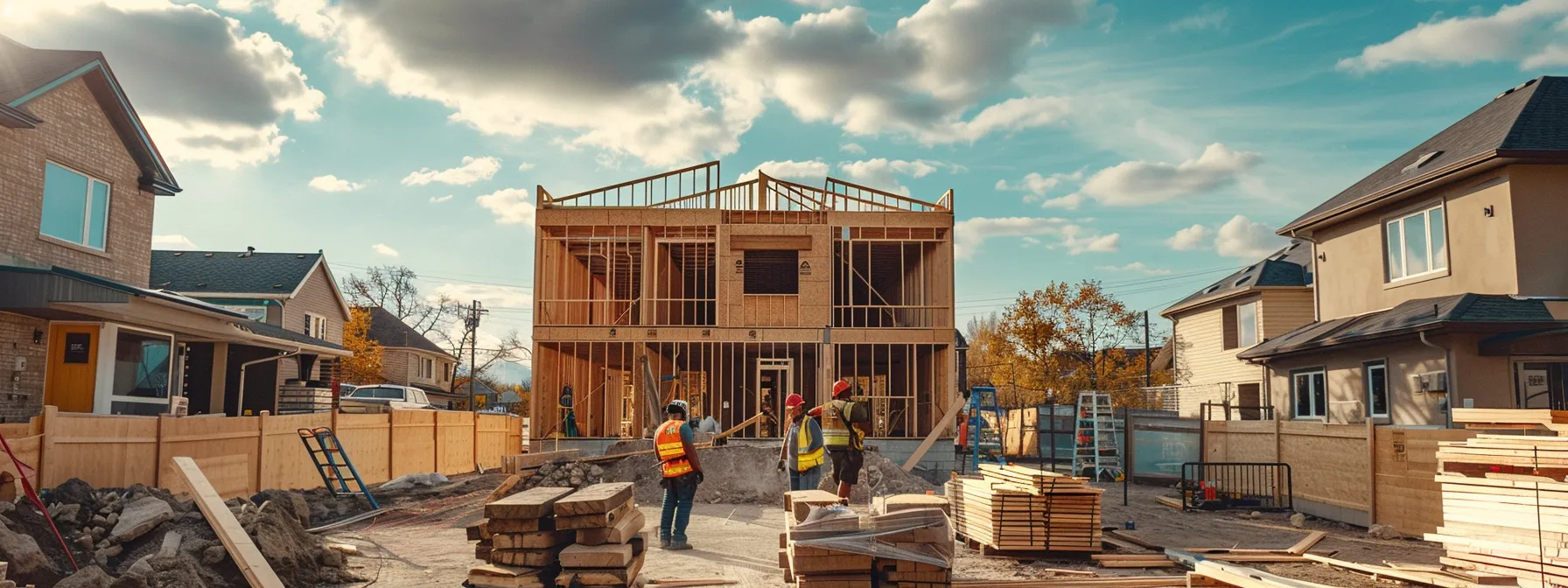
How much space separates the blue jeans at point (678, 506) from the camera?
38.8 feet

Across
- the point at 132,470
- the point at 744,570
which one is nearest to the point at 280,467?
the point at 132,470

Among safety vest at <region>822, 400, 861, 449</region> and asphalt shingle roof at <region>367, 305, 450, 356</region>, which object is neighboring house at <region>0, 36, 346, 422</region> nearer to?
safety vest at <region>822, 400, 861, 449</region>

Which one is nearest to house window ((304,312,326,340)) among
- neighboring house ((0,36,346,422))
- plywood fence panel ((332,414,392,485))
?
neighboring house ((0,36,346,422))

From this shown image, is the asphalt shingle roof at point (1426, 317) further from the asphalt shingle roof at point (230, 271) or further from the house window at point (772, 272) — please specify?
the asphalt shingle roof at point (230, 271)

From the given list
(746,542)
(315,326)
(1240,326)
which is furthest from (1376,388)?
(315,326)

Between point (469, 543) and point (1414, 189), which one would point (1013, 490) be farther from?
point (1414, 189)

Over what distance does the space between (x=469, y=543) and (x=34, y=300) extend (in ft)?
24.7

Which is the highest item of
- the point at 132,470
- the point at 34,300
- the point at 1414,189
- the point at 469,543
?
the point at 1414,189

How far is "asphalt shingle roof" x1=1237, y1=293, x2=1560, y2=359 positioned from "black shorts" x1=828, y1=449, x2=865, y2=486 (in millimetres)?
9978

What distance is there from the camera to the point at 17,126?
51.9ft

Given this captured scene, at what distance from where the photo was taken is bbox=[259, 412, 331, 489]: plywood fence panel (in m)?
15.9

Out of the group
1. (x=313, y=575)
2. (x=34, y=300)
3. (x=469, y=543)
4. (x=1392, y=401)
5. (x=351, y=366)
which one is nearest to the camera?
(x=313, y=575)

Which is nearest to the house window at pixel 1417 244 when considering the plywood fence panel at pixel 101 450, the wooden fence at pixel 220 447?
the wooden fence at pixel 220 447

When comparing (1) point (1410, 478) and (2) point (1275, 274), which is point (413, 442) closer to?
(1) point (1410, 478)
